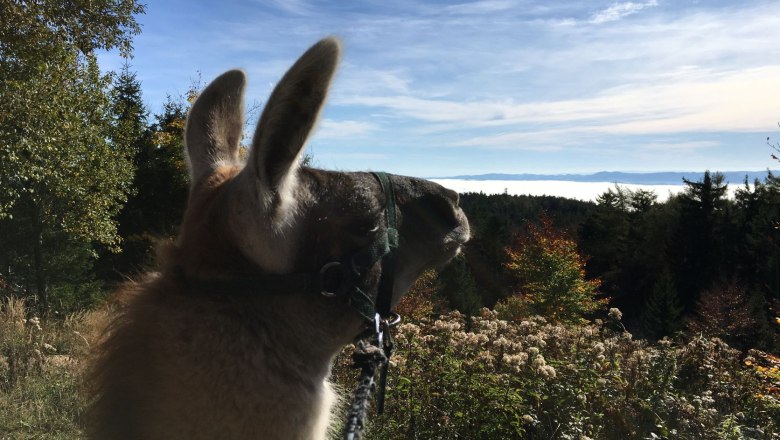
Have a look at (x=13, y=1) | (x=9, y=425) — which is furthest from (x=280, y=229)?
(x=13, y=1)

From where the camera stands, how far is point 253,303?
189cm

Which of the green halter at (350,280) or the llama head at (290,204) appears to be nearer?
the llama head at (290,204)

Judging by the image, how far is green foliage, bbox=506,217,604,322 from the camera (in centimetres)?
3434

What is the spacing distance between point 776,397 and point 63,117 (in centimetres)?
1391

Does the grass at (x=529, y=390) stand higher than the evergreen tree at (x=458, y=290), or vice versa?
the grass at (x=529, y=390)

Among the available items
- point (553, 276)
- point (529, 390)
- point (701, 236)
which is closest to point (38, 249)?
point (529, 390)

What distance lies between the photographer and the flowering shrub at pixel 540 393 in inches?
179

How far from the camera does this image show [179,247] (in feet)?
6.55

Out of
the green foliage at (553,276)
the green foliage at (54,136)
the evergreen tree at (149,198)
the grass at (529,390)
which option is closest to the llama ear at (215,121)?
the grass at (529,390)

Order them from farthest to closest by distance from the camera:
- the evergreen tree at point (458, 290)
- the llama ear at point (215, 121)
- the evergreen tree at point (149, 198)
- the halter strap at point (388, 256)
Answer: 1. the evergreen tree at point (458, 290)
2. the evergreen tree at point (149, 198)
3. the llama ear at point (215, 121)
4. the halter strap at point (388, 256)

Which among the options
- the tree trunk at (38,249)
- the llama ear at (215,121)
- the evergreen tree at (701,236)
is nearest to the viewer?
the llama ear at (215,121)

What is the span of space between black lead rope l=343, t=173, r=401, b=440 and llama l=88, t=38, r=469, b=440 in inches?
1.7

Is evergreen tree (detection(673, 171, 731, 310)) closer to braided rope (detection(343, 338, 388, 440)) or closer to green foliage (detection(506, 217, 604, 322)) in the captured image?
green foliage (detection(506, 217, 604, 322))

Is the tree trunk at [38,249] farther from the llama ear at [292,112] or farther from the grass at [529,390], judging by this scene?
the llama ear at [292,112]
